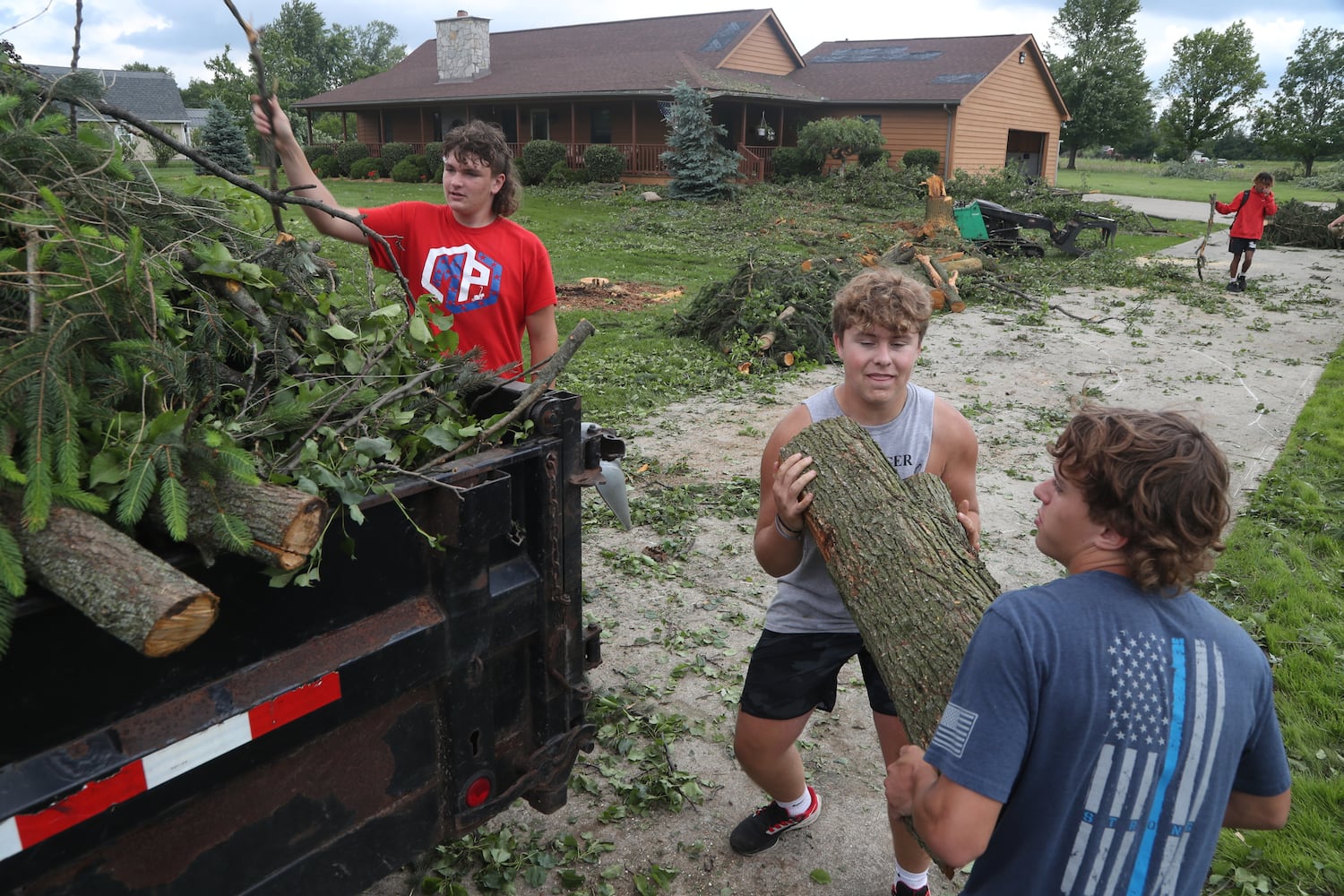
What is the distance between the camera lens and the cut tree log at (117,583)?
55.5 inches

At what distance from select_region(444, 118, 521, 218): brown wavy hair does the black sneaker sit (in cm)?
262

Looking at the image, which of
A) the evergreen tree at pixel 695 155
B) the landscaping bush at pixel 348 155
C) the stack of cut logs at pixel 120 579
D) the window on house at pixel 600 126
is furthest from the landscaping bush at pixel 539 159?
the stack of cut logs at pixel 120 579

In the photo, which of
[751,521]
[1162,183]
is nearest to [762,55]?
[1162,183]

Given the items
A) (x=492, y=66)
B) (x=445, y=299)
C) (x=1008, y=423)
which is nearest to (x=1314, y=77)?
(x=492, y=66)

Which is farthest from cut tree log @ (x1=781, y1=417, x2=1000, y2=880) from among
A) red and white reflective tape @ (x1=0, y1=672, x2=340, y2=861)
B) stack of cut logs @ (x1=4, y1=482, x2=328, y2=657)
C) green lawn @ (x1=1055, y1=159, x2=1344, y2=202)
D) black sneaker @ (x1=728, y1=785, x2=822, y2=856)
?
green lawn @ (x1=1055, y1=159, x2=1344, y2=202)

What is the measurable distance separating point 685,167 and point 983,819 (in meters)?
26.0

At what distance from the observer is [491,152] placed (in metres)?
3.67

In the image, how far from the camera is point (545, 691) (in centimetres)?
247

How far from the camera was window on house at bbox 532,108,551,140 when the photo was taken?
34.9 metres

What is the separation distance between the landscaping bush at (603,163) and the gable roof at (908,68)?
10436 millimetres

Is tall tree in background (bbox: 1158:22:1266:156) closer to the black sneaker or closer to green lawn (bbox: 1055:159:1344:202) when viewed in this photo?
green lawn (bbox: 1055:159:1344:202)

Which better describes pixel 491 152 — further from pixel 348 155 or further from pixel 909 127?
pixel 348 155

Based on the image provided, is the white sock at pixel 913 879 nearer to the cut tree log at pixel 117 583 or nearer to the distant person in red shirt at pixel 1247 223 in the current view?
the cut tree log at pixel 117 583

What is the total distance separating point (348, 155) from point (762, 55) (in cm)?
1711
